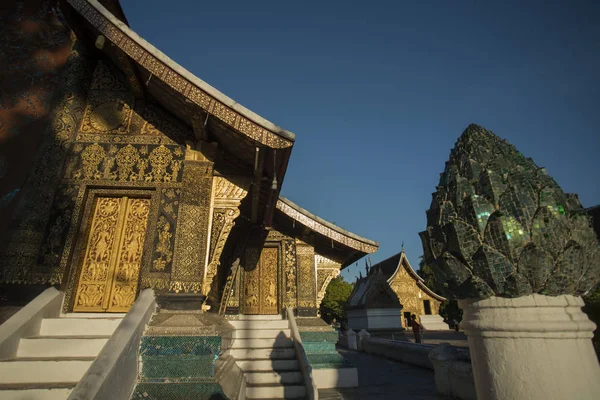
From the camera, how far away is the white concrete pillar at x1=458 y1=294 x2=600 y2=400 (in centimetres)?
111

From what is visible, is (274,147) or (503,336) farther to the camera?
(274,147)

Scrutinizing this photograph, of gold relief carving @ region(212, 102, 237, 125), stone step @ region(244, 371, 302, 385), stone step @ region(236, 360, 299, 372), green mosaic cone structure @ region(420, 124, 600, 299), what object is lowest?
stone step @ region(244, 371, 302, 385)

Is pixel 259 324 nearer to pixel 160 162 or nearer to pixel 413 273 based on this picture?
pixel 160 162

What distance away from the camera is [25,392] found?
9.66 feet

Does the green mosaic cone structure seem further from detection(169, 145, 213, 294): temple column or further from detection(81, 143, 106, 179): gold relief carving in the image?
detection(81, 143, 106, 179): gold relief carving

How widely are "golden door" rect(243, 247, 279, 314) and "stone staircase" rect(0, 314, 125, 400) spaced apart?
4.79 metres

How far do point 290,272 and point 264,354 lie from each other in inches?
113

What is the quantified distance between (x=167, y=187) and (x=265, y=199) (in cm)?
255

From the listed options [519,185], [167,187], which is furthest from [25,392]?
[519,185]

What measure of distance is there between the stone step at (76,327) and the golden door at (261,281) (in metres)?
4.83

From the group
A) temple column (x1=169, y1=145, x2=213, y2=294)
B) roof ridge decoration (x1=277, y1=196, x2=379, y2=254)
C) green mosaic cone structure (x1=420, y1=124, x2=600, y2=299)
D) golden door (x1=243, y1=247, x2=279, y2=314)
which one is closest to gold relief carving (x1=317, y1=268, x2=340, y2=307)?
roof ridge decoration (x1=277, y1=196, x2=379, y2=254)

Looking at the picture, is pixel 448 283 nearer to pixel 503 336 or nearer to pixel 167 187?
pixel 503 336

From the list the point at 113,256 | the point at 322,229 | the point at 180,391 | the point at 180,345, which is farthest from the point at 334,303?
the point at 180,391

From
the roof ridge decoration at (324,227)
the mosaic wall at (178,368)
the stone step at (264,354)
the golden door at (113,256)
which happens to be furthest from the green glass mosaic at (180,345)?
the roof ridge decoration at (324,227)
